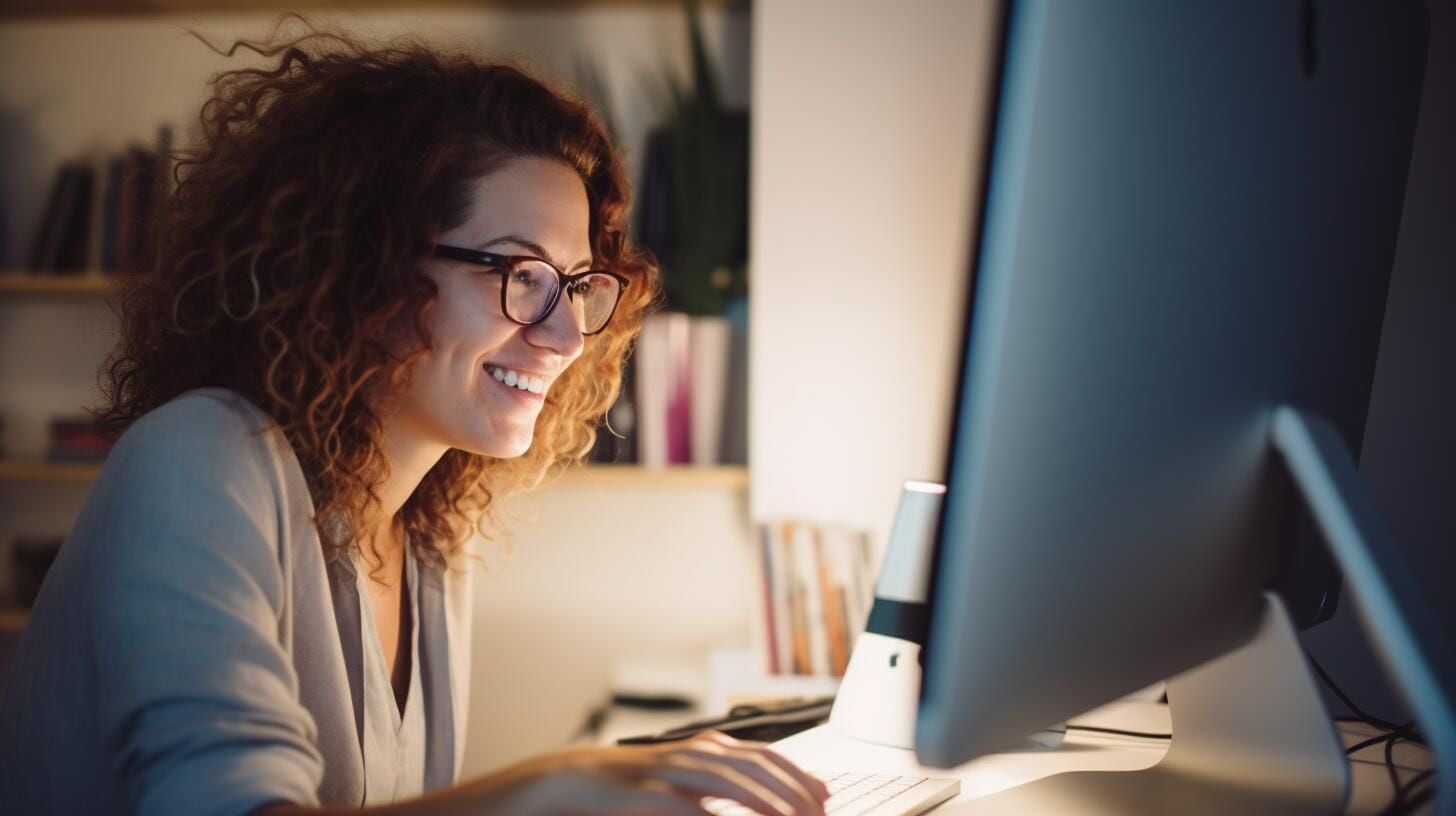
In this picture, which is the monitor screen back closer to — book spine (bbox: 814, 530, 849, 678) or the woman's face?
the woman's face

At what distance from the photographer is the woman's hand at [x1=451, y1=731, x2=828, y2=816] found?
0.54 meters

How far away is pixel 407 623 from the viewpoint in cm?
110

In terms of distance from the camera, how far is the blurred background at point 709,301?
1429mm

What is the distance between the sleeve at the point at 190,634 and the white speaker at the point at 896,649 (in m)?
0.50

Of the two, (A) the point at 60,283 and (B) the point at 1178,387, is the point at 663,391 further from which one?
(B) the point at 1178,387

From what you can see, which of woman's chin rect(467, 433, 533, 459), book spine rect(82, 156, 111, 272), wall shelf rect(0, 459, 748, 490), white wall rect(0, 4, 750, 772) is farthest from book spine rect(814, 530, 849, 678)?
book spine rect(82, 156, 111, 272)

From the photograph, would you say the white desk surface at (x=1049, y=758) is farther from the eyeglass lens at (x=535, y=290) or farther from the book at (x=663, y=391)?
the book at (x=663, y=391)

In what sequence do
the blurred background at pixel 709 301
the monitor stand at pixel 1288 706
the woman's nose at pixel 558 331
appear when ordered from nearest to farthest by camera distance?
the monitor stand at pixel 1288 706 < the woman's nose at pixel 558 331 < the blurred background at pixel 709 301

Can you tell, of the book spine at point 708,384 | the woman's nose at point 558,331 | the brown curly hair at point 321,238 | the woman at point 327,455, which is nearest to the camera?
the woman at point 327,455

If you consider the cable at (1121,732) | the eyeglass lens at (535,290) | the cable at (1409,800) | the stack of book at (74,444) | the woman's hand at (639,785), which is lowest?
the stack of book at (74,444)

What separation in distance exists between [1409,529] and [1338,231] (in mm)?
845

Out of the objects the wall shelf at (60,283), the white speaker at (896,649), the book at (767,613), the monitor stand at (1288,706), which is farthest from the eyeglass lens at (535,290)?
the wall shelf at (60,283)

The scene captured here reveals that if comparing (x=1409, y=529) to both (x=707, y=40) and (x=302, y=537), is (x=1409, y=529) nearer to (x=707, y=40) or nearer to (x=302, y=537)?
(x=302, y=537)

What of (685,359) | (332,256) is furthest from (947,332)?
(332,256)
